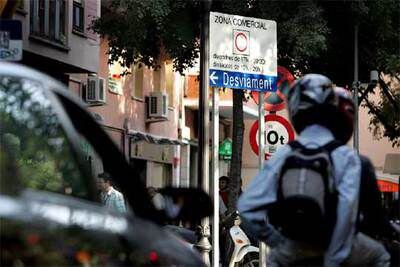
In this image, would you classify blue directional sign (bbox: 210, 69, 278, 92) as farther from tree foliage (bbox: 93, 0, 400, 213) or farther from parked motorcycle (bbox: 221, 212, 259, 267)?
tree foliage (bbox: 93, 0, 400, 213)

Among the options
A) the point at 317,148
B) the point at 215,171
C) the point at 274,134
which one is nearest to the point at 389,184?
the point at 274,134

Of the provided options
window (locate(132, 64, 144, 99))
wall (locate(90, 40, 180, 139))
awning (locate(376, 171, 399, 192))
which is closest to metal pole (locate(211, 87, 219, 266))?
wall (locate(90, 40, 180, 139))

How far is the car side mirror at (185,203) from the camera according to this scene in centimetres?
340

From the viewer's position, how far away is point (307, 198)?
4.17 meters

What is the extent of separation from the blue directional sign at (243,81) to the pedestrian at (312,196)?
7470 millimetres

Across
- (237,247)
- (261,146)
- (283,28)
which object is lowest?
(237,247)

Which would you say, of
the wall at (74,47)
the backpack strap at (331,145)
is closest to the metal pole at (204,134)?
the backpack strap at (331,145)

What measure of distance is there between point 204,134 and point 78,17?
37.5 ft

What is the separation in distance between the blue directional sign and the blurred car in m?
8.58

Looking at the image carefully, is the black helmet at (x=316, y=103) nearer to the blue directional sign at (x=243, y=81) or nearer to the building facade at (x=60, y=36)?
the blue directional sign at (x=243, y=81)

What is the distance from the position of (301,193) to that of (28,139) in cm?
142

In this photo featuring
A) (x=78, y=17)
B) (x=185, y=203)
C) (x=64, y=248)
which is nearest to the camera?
(x=64, y=248)

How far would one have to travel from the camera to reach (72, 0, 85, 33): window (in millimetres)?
22950

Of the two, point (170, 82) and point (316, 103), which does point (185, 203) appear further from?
point (170, 82)
